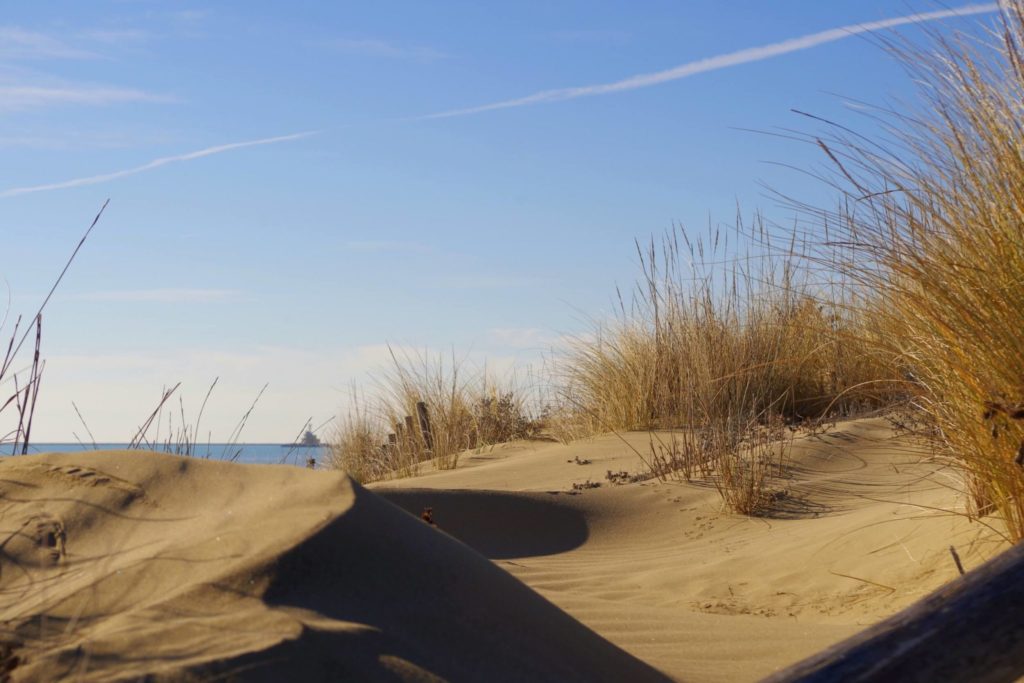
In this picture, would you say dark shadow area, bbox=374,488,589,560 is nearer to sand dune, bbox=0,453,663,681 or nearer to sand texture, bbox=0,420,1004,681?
sand texture, bbox=0,420,1004,681

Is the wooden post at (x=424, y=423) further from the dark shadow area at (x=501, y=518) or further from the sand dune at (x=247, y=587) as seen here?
the sand dune at (x=247, y=587)

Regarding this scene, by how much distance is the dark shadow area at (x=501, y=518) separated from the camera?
224 inches

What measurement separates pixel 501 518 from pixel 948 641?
4.38 meters

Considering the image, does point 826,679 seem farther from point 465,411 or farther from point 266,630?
point 465,411

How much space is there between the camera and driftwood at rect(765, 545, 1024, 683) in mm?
1617

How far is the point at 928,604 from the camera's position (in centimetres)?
177

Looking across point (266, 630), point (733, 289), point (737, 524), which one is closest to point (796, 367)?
point (733, 289)

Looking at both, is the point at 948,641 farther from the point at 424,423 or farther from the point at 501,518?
the point at 424,423

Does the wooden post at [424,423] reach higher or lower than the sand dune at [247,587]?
higher

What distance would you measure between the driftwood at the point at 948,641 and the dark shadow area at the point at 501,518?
3.85 metres

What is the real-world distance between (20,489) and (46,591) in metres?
0.53

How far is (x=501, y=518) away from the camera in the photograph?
5.98 metres

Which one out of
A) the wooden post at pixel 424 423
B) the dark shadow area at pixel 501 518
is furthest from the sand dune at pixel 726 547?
the wooden post at pixel 424 423

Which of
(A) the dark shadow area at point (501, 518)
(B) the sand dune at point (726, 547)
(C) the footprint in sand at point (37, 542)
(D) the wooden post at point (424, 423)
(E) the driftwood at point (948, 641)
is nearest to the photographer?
(E) the driftwood at point (948, 641)
